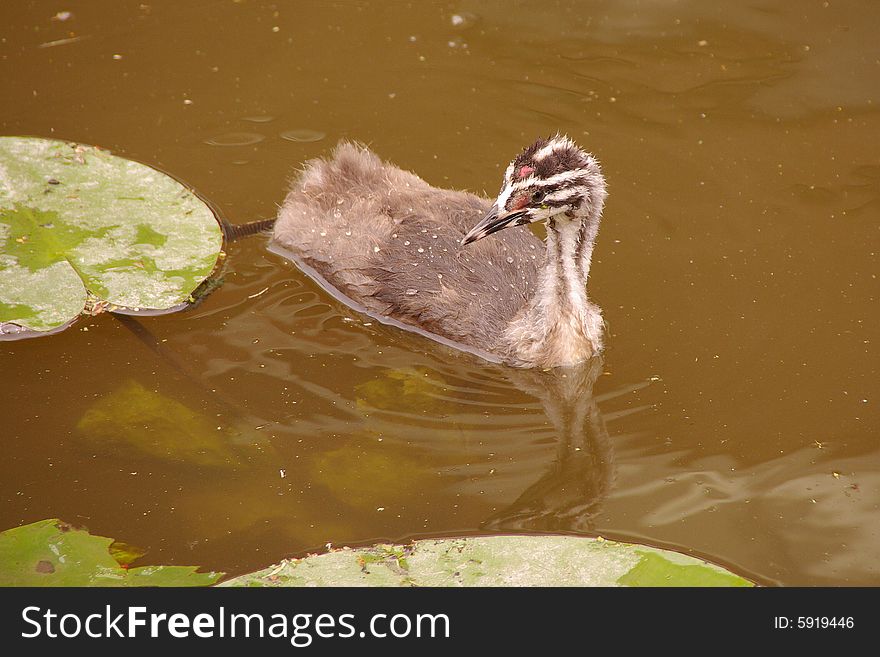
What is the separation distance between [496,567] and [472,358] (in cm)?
179

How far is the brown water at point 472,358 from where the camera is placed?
4.64m

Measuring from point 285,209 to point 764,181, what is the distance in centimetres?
286

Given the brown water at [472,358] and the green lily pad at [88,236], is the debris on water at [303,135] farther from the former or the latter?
the green lily pad at [88,236]

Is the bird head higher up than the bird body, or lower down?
higher up

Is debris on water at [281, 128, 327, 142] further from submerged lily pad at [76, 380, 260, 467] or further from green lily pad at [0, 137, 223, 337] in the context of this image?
submerged lily pad at [76, 380, 260, 467]

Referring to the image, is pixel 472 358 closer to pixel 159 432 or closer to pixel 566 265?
pixel 566 265

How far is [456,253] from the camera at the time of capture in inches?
222

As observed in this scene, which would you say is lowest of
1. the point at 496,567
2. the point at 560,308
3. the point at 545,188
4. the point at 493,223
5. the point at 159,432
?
the point at 159,432

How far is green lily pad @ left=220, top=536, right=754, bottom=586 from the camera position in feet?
12.8

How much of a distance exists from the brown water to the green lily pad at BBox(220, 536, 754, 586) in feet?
1.41

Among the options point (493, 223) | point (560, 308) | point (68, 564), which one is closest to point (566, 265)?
point (560, 308)

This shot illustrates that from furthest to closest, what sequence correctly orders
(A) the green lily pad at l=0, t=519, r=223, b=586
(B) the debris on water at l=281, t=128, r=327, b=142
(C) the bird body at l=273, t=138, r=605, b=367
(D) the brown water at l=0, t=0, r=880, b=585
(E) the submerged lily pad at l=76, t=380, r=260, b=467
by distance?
(B) the debris on water at l=281, t=128, r=327, b=142
(C) the bird body at l=273, t=138, r=605, b=367
(E) the submerged lily pad at l=76, t=380, r=260, b=467
(D) the brown water at l=0, t=0, r=880, b=585
(A) the green lily pad at l=0, t=519, r=223, b=586

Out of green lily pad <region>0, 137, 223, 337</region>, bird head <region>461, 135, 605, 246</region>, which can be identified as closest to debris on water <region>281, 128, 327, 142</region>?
green lily pad <region>0, 137, 223, 337</region>

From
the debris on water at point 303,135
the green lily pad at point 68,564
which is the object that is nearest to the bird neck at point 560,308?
the green lily pad at point 68,564
